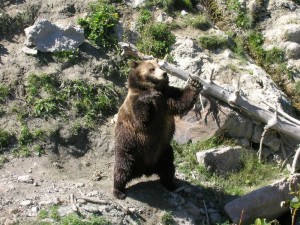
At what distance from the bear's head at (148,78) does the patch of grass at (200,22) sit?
12.9 feet

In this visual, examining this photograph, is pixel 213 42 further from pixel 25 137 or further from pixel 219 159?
pixel 25 137

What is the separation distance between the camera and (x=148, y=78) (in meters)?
7.76

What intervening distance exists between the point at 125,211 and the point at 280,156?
3.48 m

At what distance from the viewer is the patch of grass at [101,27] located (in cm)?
1085

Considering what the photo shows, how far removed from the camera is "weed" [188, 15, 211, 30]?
1160 cm

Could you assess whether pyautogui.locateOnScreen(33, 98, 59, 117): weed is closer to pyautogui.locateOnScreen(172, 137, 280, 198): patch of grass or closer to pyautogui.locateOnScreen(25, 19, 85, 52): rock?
pyautogui.locateOnScreen(25, 19, 85, 52): rock

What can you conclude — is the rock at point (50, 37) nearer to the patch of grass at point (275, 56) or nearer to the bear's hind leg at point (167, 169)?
the bear's hind leg at point (167, 169)

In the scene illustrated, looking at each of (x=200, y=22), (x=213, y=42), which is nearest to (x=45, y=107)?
(x=213, y=42)

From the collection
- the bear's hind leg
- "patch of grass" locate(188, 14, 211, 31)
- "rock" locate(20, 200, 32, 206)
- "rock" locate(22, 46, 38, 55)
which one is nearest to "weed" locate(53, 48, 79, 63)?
"rock" locate(22, 46, 38, 55)

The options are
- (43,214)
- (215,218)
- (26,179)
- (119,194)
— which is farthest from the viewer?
(215,218)

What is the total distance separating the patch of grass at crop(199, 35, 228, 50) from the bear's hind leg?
11.4ft

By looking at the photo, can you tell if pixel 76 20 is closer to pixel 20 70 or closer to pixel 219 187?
pixel 20 70

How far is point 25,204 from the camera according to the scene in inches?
294

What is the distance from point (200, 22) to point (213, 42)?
717 millimetres
